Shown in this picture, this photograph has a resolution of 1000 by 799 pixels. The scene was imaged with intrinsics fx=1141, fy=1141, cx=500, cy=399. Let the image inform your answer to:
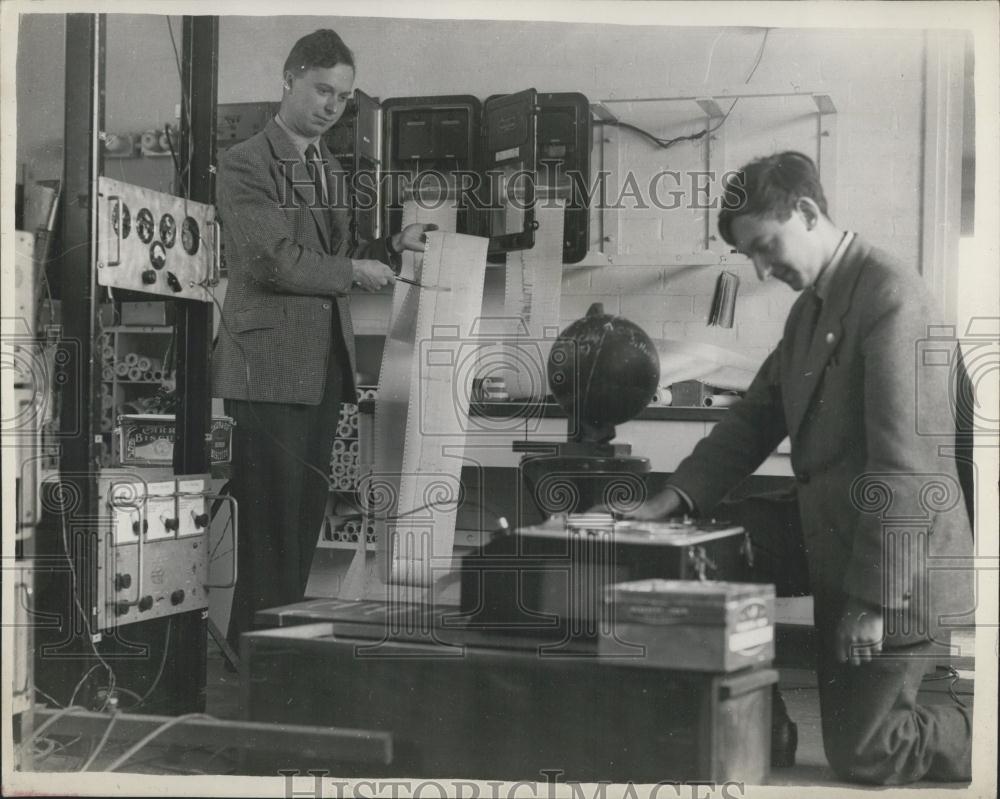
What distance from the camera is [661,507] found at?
9.31 ft

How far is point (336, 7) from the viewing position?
9.77 feet

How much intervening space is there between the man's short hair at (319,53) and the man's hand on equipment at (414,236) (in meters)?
0.46

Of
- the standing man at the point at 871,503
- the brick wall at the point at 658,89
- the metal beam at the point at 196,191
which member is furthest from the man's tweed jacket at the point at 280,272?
the standing man at the point at 871,503

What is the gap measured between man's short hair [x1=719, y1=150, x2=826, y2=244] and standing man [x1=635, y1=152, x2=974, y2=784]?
1.3 inches

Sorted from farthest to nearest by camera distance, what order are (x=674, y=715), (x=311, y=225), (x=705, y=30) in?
1. (x=311, y=225)
2. (x=705, y=30)
3. (x=674, y=715)

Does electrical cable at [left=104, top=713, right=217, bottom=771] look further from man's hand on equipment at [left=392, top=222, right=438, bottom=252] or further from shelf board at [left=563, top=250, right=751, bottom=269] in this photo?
shelf board at [left=563, top=250, right=751, bottom=269]

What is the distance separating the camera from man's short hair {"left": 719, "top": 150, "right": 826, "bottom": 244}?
9.35 feet

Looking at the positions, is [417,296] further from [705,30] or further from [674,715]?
[674,715]

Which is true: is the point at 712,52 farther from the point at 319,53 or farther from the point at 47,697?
the point at 47,697

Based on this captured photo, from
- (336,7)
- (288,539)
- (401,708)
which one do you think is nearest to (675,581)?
(401,708)

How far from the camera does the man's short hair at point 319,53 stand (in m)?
3.01

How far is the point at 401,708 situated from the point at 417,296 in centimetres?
113

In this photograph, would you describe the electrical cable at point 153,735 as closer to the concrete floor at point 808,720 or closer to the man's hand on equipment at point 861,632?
the concrete floor at point 808,720

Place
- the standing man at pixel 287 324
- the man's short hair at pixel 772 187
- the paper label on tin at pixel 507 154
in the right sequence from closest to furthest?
the man's short hair at pixel 772 187
the paper label on tin at pixel 507 154
the standing man at pixel 287 324
